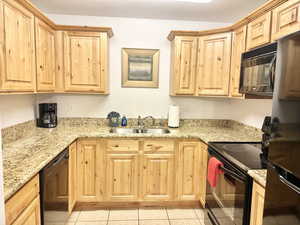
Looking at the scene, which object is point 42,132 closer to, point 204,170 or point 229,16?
point 204,170

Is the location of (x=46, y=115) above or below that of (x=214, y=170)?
above

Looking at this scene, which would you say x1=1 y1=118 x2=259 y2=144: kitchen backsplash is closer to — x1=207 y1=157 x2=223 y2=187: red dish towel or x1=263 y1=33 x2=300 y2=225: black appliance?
x1=207 y1=157 x2=223 y2=187: red dish towel

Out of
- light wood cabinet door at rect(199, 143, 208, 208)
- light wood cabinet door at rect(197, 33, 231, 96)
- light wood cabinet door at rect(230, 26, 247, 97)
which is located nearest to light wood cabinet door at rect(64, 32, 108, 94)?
light wood cabinet door at rect(197, 33, 231, 96)

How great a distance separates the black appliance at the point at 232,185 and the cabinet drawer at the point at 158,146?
1.69ft

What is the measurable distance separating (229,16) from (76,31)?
209 centimetres

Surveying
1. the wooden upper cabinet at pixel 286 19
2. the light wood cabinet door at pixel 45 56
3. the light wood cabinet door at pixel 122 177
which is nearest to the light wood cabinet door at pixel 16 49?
the light wood cabinet door at pixel 45 56

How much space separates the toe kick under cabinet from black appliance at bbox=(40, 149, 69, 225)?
1.29ft

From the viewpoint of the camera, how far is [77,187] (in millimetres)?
2449

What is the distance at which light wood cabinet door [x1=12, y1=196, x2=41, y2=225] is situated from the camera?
1193mm

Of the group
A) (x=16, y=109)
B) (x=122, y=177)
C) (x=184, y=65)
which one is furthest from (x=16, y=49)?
(x=184, y=65)

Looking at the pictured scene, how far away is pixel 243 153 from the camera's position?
5.98 ft

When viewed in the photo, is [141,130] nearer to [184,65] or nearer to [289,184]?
[184,65]

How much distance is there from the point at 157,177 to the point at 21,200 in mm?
1602

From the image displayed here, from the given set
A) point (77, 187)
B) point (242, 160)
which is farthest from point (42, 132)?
point (242, 160)
